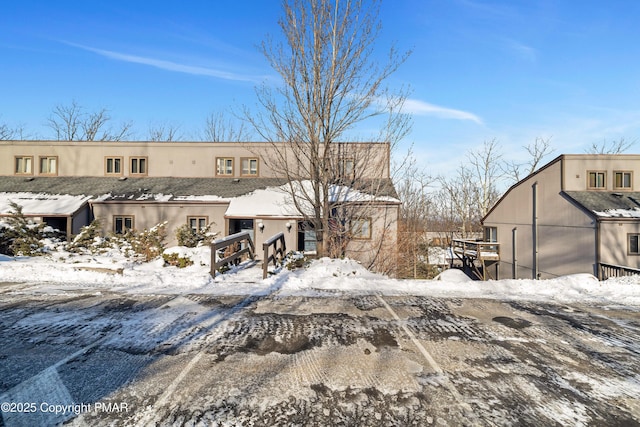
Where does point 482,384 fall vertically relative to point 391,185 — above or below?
below

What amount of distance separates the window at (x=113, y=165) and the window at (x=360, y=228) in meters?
14.9

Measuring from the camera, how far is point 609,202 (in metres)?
14.0

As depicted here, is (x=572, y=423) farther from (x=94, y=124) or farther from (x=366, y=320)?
(x=94, y=124)

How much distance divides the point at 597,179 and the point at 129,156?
26.1 meters

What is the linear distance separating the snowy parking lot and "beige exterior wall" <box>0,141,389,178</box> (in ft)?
39.8

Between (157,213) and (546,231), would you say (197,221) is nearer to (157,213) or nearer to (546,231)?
(157,213)

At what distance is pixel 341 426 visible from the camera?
2.29m

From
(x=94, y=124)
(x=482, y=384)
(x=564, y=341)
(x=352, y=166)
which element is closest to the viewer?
(x=482, y=384)

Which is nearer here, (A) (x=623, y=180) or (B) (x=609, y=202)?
(B) (x=609, y=202)

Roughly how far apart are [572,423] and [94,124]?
154 feet

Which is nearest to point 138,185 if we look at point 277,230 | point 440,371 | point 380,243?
point 277,230

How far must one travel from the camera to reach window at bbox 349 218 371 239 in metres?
12.2

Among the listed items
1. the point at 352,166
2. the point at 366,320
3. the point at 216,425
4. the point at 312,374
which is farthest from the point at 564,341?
the point at 352,166

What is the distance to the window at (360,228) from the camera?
12208 millimetres
